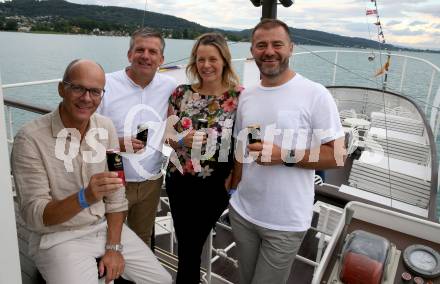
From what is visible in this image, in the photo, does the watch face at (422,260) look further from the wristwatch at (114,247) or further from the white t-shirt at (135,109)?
the white t-shirt at (135,109)

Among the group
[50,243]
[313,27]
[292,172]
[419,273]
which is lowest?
[50,243]

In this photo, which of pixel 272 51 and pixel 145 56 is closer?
pixel 272 51

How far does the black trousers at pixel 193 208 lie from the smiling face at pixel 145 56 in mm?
584

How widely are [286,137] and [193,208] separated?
58cm

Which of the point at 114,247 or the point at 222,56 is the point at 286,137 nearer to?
the point at 222,56

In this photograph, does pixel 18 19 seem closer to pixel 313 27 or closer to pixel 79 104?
pixel 79 104

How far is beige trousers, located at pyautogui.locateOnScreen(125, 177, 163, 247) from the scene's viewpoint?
2.02m

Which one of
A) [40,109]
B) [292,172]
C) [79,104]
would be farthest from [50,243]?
[40,109]

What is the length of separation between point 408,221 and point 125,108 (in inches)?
57.4

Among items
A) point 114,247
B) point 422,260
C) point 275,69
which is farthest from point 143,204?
point 422,260

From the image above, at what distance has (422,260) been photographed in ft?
3.95

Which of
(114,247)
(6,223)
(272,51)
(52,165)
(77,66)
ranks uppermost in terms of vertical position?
(272,51)

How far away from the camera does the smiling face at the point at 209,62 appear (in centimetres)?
174

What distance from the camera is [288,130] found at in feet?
5.06
